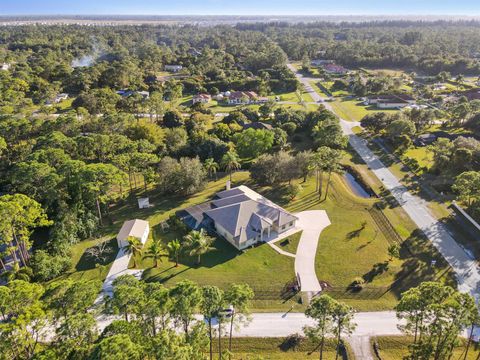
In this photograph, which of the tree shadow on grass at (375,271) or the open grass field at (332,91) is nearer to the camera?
the tree shadow on grass at (375,271)

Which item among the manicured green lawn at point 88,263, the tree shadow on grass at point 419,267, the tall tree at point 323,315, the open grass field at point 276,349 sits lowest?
the open grass field at point 276,349

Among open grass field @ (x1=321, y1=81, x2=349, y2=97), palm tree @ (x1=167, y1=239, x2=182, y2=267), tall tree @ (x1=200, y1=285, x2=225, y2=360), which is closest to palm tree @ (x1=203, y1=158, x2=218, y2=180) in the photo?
palm tree @ (x1=167, y1=239, x2=182, y2=267)

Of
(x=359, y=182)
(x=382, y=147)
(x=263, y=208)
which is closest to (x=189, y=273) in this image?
(x=263, y=208)

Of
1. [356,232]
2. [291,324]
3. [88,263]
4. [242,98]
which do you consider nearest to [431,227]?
[356,232]

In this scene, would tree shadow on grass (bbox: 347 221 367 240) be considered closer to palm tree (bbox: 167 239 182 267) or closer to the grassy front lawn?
the grassy front lawn

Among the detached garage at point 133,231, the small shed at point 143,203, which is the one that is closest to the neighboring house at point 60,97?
the small shed at point 143,203

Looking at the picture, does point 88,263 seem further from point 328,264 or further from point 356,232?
point 356,232

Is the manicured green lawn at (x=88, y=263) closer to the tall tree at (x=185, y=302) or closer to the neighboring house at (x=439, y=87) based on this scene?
the tall tree at (x=185, y=302)
